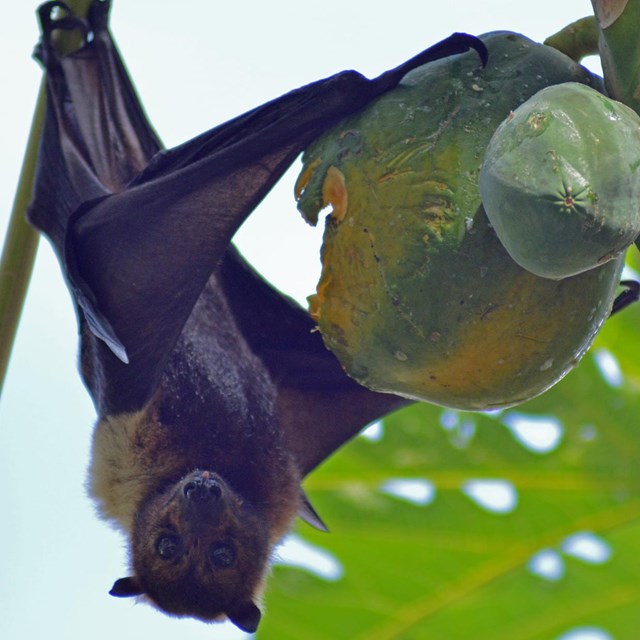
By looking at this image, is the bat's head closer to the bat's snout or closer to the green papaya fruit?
the bat's snout

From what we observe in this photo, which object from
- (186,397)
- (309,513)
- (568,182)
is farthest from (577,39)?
(309,513)

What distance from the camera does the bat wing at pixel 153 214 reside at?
2.78 m

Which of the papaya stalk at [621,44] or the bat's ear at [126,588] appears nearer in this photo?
the papaya stalk at [621,44]

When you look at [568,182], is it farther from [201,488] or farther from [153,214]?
[201,488]

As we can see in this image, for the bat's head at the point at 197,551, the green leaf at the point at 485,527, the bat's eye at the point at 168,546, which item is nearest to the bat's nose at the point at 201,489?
the bat's head at the point at 197,551

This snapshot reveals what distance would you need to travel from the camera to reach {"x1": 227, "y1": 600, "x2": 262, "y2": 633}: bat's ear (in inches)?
151

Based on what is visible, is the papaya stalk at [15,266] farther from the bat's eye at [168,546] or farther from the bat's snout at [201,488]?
the bat's eye at [168,546]

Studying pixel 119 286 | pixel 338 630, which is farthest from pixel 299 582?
pixel 119 286

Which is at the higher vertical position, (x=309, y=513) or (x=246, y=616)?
(x=309, y=513)

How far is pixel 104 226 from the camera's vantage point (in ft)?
10.1

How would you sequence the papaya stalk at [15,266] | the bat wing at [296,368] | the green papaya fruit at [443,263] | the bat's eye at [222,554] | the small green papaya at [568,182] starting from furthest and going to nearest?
the bat's eye at [222,554] < the bat wing at [296,368] < the papaya stalk at [15,266] < the green papaya fruit at [443,263] < the small green papaya at [568,182]

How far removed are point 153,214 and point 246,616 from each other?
1.48 metres

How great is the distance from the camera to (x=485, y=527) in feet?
14.1

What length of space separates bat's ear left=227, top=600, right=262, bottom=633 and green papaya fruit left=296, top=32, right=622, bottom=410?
1698mm
